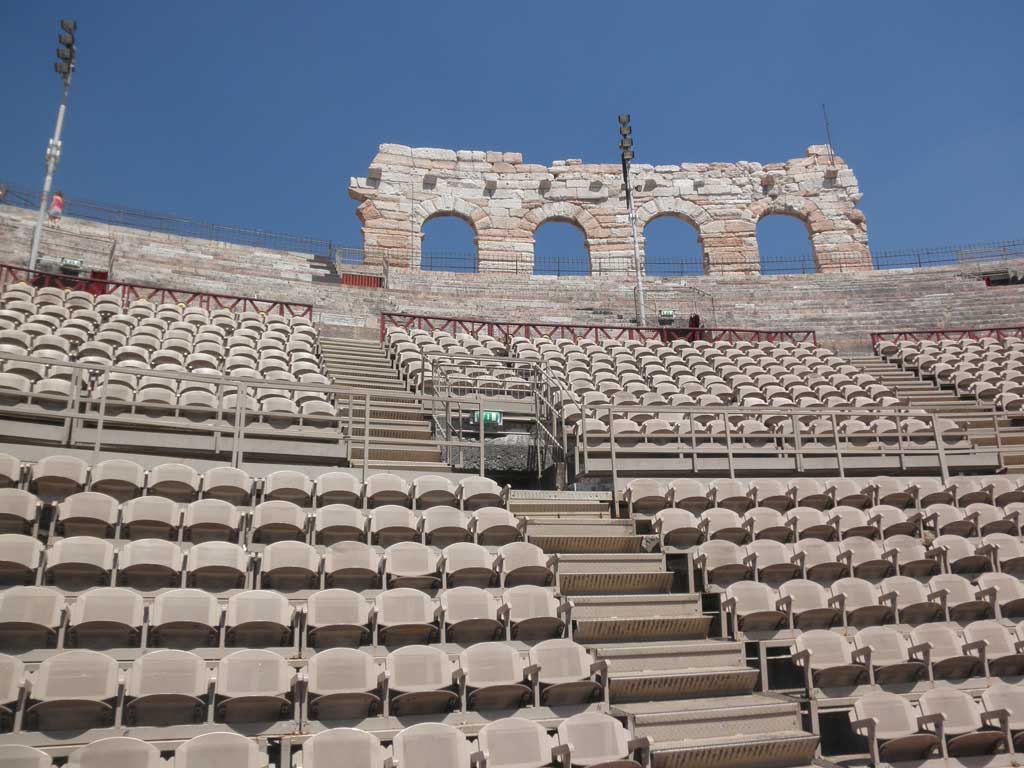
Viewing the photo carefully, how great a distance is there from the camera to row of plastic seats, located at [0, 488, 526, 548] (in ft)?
22.1

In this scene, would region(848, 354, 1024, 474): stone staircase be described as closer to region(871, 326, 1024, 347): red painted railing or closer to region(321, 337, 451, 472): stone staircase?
region(871, 326, 1024, 347): red painted railing

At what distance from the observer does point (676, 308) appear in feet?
73.9

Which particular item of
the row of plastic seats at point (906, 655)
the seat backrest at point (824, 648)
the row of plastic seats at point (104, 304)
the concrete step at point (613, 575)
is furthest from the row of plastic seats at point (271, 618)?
the row of plastic seats at point (104, 304)

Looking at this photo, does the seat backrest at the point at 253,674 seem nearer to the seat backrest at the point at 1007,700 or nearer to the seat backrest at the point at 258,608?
the seat backrest at the point at 258,608

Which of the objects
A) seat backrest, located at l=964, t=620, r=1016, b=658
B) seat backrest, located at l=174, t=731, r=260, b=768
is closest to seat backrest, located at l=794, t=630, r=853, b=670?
seat backrest, located at l=964, t=620, r=1016, b=658

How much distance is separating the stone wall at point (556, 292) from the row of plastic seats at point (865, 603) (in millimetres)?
12957

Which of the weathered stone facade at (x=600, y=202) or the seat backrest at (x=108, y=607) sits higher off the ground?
the weathered stone facade at (x=600, y=202)

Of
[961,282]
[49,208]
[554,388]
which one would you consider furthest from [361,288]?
[961,282]

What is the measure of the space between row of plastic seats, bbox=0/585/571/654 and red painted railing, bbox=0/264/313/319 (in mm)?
12057

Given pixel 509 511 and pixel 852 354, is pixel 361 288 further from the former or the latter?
pixel 509 511

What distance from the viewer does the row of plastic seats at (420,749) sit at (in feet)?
14.2

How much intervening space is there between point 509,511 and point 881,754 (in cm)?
395

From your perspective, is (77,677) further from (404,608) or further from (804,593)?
(804,593)

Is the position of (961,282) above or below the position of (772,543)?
above
